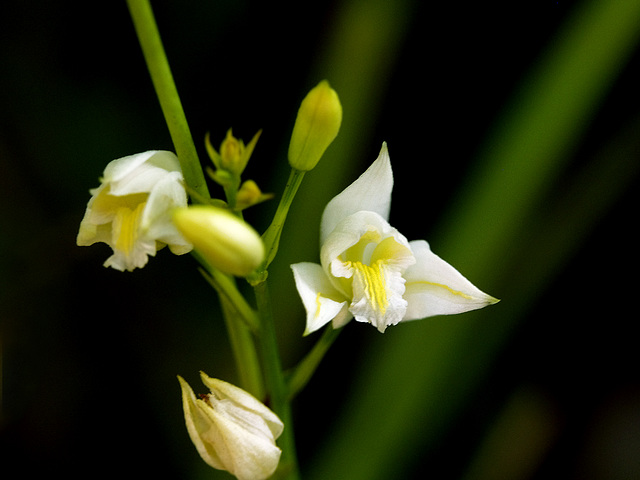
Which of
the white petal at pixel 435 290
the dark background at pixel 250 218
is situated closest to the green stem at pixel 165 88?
the white petal at pixel 435 290

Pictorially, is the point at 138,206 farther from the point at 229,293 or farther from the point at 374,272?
the point at 374,272

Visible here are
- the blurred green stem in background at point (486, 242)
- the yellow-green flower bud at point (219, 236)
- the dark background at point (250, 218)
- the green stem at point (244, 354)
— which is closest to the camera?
the yellow-green flower bud at point (219, 236)

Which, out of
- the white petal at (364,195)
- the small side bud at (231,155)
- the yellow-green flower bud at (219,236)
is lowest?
the white petal at (364,195)

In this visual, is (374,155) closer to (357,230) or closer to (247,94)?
(247,94)

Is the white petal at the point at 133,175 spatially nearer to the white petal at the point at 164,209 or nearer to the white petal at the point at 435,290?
the white petal at the point at 164,209

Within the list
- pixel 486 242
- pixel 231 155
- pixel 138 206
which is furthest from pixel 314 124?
pixel 486 242

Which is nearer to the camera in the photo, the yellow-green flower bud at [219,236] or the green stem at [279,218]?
the yellow-green flower bud at [219,236]

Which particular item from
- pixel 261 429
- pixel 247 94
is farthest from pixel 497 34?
pixel 261 429

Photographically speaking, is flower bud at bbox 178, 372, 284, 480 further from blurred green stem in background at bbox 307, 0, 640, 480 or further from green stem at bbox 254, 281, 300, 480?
blurred green stem in background at bbox 307, 0, 640, 480
